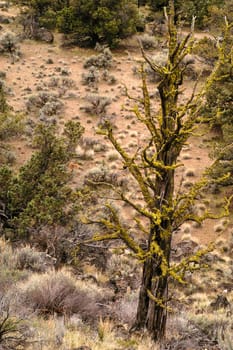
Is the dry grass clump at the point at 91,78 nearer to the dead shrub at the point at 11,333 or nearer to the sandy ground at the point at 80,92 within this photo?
the sandy ground at the point at 80,92

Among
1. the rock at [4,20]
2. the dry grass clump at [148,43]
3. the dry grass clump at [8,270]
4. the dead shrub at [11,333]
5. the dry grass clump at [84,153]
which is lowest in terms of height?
the dry grass clump at [84,153]

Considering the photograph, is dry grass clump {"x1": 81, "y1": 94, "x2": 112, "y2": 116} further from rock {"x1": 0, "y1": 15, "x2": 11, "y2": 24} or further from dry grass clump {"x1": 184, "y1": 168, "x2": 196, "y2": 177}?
rock {"x1": 0, "y1": 15, "x2": 11, "y2": 24}

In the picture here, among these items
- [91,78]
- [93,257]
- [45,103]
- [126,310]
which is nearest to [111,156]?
[45,103]

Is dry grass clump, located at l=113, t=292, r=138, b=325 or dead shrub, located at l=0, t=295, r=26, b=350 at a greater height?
dead shrub, located at l=0, t=295, r=26, b=350

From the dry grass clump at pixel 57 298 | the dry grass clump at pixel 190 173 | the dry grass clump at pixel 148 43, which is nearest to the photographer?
the dry grass clump at pixel 57 298

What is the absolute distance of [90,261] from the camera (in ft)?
38.8

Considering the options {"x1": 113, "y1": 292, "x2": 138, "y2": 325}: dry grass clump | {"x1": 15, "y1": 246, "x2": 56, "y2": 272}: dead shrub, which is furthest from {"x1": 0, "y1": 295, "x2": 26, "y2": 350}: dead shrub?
{"x1": 15, "y1": 246, "x2": 56, "y2": 272}: dead shrub

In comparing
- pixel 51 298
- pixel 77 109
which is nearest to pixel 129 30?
pixel 77 109

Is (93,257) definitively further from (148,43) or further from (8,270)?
(148,43)

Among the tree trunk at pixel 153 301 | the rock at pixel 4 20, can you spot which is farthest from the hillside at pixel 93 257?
the rock at pixel 4 20

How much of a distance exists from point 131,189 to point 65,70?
13.2 m

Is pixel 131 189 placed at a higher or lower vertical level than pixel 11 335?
lower

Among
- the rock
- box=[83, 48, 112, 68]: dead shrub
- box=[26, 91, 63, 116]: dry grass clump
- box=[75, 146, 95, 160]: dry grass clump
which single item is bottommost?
box=[75, 146, 95, 160]: dry grass clump

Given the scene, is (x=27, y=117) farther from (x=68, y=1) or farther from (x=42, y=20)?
(x=68, y=1)
